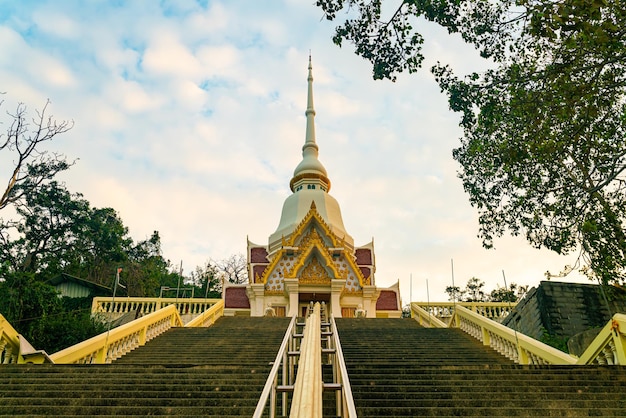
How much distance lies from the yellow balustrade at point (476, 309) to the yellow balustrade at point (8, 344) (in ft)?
42.2

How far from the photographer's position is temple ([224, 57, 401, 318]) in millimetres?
21078

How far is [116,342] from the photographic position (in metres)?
9.27

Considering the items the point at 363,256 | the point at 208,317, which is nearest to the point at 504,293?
the point at 363,256

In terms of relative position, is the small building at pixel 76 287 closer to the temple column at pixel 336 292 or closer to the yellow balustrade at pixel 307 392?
the temple column at pixel 336 292

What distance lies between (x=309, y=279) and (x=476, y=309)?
24.6 feet

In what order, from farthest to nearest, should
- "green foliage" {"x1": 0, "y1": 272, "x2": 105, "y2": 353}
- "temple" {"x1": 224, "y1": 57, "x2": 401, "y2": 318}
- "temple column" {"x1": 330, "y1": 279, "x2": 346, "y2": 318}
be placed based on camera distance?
"temple" {"x1": 224, "y1": 57, "x2": 401, "y2": 318} → "temple column" {"x1": 330, "y1": 279, "x2": 346, "y2": 318} → "green foliage" {"x1": 0, "y1": 272, "x2": 105, "y2": 353}

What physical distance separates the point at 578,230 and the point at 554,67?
4180 millimetres

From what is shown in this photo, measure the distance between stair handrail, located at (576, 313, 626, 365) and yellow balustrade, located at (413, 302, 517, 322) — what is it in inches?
347

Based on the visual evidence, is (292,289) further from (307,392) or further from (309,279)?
(307,392)

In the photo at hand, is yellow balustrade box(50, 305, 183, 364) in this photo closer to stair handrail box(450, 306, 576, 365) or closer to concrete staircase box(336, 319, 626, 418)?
concrete staircase box(336, 319, 626, 418)

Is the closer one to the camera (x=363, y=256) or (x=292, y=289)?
(x=292, y=289)

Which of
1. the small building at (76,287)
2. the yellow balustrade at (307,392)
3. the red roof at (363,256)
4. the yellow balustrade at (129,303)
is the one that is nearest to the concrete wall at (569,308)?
the yellow balustrade at (307,392)

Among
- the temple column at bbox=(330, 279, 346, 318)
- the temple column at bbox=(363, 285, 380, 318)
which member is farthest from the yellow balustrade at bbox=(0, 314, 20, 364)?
the temple column at bbox=(363, 285, 380, 318)

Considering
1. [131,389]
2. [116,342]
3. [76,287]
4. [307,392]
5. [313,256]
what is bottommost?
[131,389]
